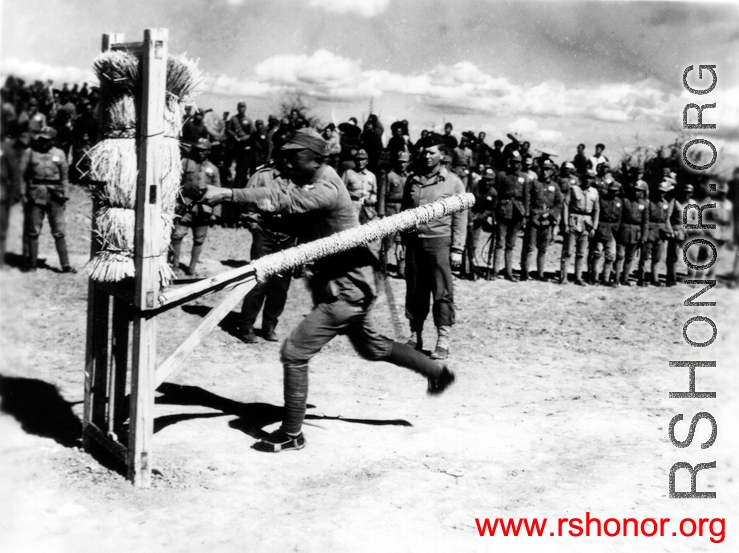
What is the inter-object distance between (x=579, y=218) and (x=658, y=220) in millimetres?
1706

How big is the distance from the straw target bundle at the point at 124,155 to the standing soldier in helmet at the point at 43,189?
7.29 metres

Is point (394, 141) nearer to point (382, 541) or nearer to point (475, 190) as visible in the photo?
point (475, 190)

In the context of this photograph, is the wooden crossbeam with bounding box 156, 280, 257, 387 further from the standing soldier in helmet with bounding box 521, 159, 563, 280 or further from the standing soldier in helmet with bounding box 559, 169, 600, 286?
the standing soldier in helmet with bounding box 559, 169, 600, 286

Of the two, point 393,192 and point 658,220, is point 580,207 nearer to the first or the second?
point 658,220

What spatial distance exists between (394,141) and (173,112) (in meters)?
11.7

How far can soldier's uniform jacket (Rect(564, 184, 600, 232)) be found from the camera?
14258 millimetres

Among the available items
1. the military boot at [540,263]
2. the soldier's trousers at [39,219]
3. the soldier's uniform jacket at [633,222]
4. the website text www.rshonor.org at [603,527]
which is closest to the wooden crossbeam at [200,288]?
the website text www.rshonor.org at [603,527]

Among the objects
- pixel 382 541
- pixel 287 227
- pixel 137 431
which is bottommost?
pixel 382 541

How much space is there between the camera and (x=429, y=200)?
28.7ft

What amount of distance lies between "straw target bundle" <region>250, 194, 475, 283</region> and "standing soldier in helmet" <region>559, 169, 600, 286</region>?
8.80 meters

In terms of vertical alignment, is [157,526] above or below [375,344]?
below

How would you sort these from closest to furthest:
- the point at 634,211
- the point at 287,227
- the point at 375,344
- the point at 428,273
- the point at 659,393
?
the point at 287,227
the point at 375,344
the point at 659,393
the point at 428,273
the point at 634,211

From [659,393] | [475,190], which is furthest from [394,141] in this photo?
[659,393]

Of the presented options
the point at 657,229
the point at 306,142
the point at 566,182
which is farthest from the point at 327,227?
the point at 566,182
